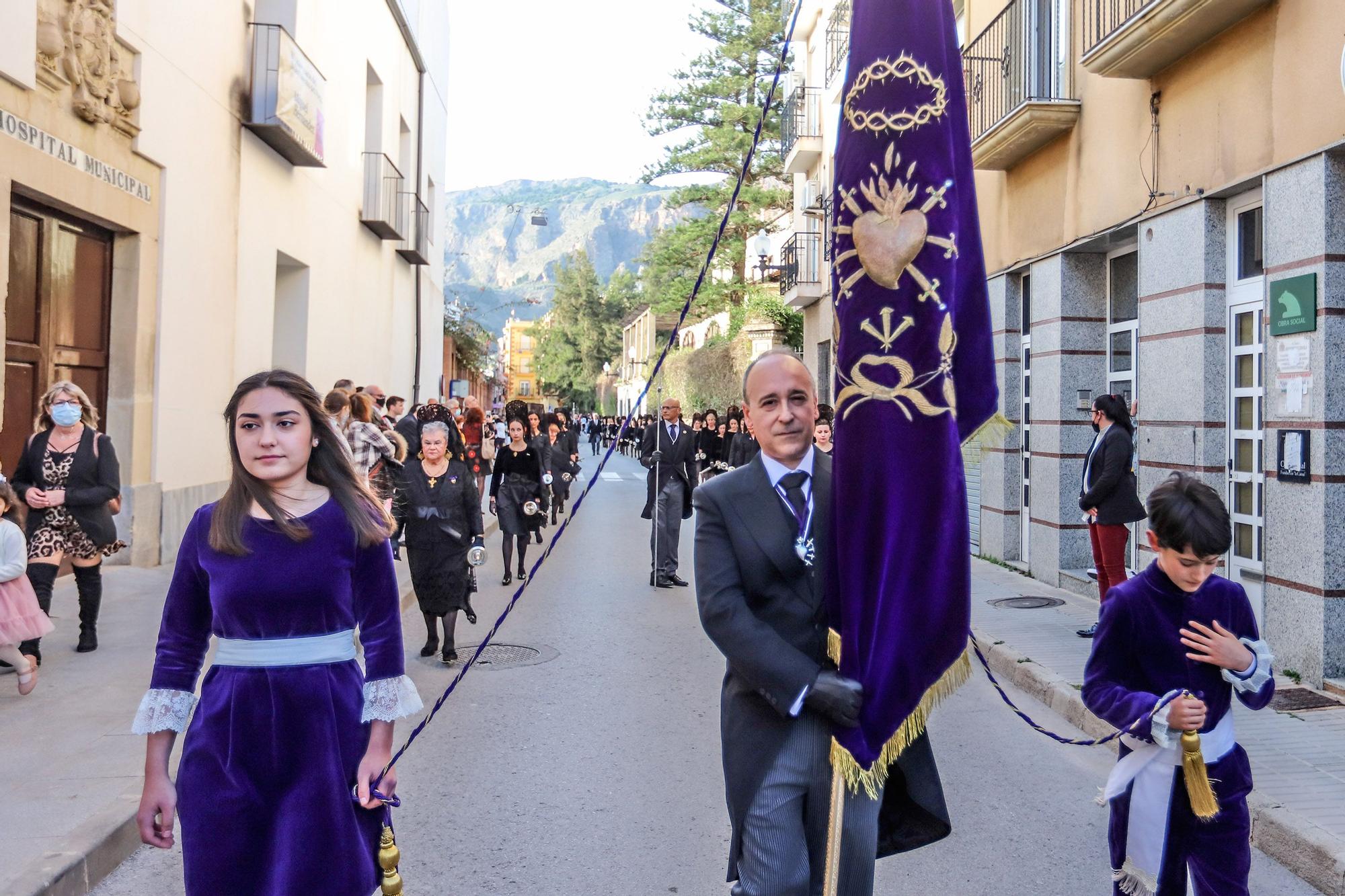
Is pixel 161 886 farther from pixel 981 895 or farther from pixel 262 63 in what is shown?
pixel 262 63

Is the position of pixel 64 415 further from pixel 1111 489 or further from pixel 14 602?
pixel 1111 489

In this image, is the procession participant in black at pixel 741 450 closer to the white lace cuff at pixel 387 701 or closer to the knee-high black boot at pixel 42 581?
the knee-high black boot at pixel 42 581

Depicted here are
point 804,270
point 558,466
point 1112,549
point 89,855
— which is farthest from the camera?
point 804,270

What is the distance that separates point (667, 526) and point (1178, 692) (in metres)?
9.38

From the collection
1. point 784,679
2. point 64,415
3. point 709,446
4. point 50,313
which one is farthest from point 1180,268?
point 709,446

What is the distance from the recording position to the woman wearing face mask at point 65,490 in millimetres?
7453

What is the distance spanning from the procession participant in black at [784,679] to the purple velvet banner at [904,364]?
97 mm

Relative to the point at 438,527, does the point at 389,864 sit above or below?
below

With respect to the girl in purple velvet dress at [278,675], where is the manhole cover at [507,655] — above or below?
below

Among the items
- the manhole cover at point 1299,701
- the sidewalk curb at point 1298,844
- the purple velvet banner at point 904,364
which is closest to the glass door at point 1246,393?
Result: the manhole cover at point 1299,701

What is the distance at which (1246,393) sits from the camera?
28.0 feet

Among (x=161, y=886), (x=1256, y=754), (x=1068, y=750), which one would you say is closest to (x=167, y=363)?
(x=161, y=886)

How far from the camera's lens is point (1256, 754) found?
567 centimetres

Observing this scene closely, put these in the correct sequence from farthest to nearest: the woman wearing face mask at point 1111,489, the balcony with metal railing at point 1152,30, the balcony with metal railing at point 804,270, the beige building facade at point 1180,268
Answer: the balcony with metal railing at point 804,270
the woman wearing face mask at point 1111,489
the balcony with metal railing at point 1152,30
the beige building facade at point 1180,268
